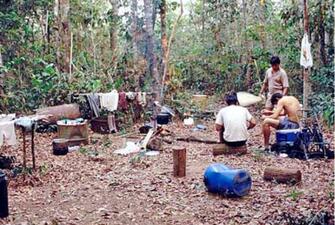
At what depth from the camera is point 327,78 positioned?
8133mm

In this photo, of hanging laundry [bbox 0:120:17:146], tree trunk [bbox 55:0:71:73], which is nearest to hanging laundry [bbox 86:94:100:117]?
tree trunk [bbox 55:0:71:73]

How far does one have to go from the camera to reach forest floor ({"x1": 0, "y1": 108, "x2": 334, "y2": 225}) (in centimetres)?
432

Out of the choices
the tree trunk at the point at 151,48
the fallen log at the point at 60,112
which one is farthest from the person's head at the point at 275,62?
the fallen log at the point at 60,112

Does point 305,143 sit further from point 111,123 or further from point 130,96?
point 130,96

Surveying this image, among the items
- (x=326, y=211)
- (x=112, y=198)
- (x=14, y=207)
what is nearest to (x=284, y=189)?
(x=326, y=211)

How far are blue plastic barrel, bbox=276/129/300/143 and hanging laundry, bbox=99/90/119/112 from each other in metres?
3.61

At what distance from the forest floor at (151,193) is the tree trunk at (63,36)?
12.7 ft

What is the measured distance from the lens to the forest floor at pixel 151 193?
170 inches

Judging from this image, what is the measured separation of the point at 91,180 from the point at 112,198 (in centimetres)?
78

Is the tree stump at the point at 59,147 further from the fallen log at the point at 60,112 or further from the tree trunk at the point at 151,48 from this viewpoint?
the tree trunk at the point at 151,48

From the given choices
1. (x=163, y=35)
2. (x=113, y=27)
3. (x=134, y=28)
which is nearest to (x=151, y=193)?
(x=163, y=35)

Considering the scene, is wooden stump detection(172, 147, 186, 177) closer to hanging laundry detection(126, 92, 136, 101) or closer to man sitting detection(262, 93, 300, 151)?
man sitting detection(262, 93, 300, 151)

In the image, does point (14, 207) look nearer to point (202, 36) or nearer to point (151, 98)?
point (151, 98)

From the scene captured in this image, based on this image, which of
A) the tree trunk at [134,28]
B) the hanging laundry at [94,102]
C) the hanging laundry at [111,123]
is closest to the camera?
the hanging laundry at [111,123]
